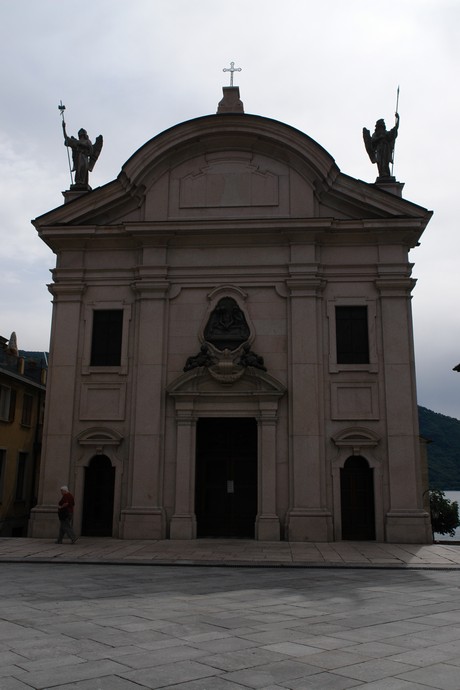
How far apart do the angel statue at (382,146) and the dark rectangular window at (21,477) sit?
20.4 metres

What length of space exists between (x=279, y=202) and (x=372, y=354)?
6.26 meters

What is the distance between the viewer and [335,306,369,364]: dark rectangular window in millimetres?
21953

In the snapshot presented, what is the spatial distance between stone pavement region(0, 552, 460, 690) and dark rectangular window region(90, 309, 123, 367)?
9188mm

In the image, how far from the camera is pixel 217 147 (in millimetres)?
23656

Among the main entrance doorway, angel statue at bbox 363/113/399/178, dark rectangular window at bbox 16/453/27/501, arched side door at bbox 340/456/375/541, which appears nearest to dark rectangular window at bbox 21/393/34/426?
dark rectangular window at bbox 16/453/27/501

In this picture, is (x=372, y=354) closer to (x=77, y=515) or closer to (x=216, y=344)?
(x=216, y=344)

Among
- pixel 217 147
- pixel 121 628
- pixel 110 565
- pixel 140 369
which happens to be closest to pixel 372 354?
pixel 140 369

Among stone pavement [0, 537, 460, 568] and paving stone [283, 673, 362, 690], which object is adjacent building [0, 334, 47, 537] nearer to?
stone pavement [0, 537, 460, 568]

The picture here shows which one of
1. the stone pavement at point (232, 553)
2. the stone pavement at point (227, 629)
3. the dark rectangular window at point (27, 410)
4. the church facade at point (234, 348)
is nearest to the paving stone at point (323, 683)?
the stone pavement at point (227, 629)

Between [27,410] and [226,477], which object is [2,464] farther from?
[226,477]

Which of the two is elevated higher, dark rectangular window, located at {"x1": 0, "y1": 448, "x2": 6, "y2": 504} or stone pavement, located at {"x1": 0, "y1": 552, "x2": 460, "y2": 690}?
dark rectangular window, located at {"x1": 0, "y1": 448, "x2": 6, "y2": 504}

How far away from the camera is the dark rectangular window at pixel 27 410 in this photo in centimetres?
3122

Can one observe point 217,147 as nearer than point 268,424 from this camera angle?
No

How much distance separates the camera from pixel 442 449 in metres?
123
